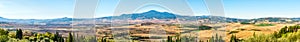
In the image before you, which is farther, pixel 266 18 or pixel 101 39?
pixel 266 18

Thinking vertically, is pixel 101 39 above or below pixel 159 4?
below

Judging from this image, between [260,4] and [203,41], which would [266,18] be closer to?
[260,4]

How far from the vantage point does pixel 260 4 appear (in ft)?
161

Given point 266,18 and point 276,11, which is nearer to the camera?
point 276,11

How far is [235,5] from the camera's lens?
1433 inches

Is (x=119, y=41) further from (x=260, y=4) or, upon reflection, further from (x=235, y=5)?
(x=260, y=4)

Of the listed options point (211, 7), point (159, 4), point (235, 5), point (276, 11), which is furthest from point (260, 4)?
point (211, 7)

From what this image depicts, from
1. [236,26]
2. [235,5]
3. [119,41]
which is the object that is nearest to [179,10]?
[119,41]

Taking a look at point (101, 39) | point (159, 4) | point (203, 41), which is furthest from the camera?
point (203, 41)

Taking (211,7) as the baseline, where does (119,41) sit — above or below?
below

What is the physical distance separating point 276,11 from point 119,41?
40.3m

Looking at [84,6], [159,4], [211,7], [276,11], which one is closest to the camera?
[84,6]

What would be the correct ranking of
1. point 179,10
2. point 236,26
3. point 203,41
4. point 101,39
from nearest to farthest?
point 179,10 < point 101,39 < point 203,41 < point 236,26

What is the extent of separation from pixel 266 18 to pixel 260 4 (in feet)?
14.9
